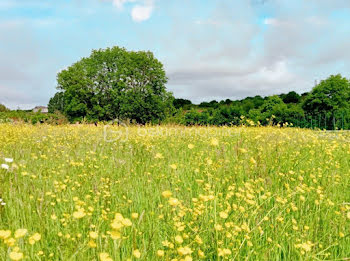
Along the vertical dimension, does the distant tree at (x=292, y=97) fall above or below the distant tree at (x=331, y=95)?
above

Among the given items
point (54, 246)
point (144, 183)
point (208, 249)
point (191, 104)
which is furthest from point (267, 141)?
point (191, 104)

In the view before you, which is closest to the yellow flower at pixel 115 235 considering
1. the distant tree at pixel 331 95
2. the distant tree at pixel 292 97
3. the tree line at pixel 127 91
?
the tree line at pixel 127 91

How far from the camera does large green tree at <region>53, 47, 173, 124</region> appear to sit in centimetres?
3023

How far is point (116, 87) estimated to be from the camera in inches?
1206

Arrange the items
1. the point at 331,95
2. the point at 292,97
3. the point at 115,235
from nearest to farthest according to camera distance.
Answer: the point at 115,235 → the point at 331,95 → the point at 292,97

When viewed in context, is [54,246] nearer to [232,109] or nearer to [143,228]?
[143,228]

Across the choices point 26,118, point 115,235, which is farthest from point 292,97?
point 115,235

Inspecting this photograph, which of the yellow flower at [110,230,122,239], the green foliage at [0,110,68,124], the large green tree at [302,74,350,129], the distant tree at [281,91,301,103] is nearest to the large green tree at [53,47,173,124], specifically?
the green foliage at [0,110,68,124]

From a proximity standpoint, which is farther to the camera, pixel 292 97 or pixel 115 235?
pixel 292 97

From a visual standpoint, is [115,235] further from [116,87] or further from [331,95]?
[331,95]

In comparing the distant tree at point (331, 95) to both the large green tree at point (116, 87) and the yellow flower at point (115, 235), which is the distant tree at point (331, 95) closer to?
the large green tree at point (116, 87)

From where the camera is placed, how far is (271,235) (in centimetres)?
249

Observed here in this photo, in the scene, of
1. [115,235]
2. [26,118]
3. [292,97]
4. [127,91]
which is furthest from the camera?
[292,97]

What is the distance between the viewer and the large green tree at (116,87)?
30.2 m
